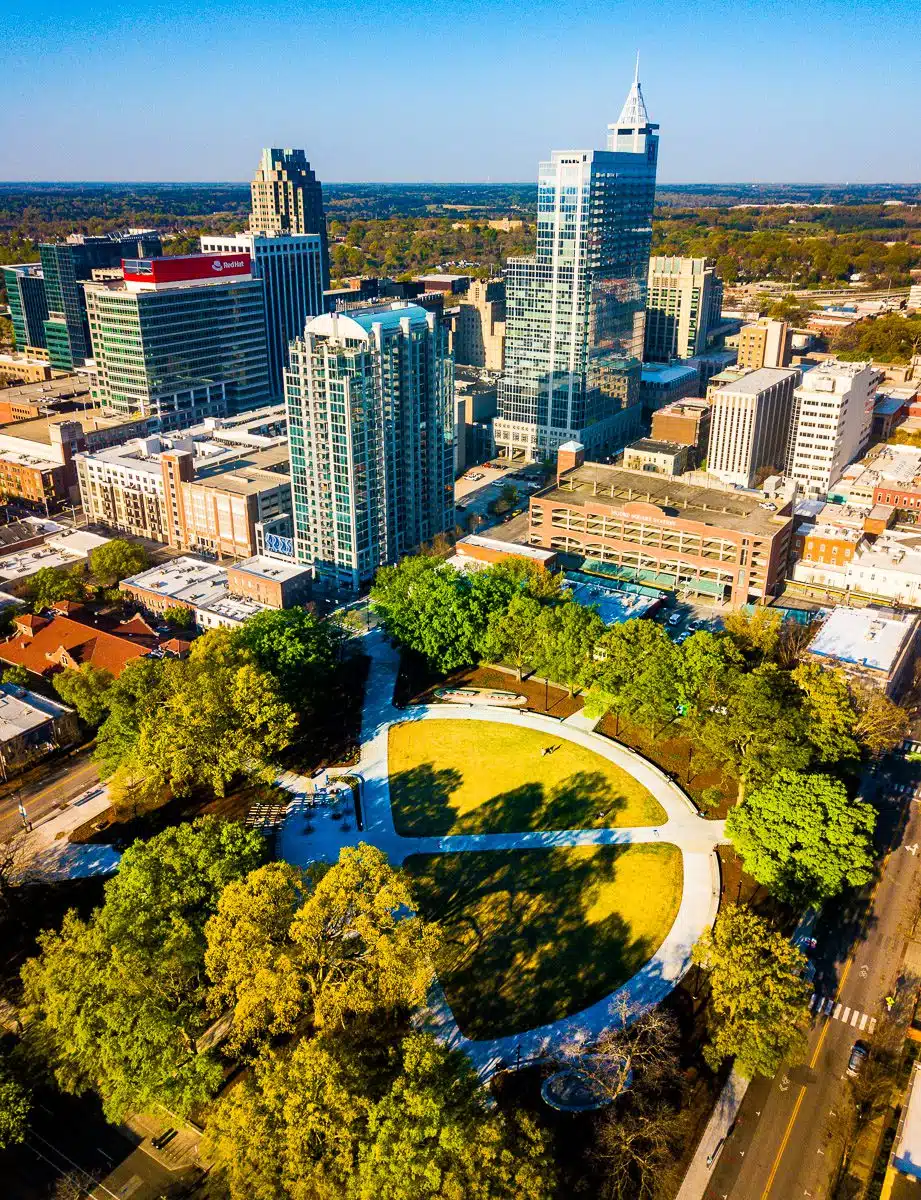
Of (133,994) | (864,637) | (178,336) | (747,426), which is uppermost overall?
(178,336)

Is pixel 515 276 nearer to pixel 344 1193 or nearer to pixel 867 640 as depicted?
pixel 867 640

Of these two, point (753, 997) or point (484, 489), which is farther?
point (484, 489)

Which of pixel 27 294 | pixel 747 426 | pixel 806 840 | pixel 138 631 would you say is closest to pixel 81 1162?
pixel 806 840

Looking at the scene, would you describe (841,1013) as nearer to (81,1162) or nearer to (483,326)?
(81,1162)

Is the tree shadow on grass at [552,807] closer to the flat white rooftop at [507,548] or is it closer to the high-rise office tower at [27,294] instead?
the flat white rooftop at [507,548]

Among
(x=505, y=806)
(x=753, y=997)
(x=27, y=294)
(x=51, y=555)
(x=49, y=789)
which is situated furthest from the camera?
(x=27, y=294)
